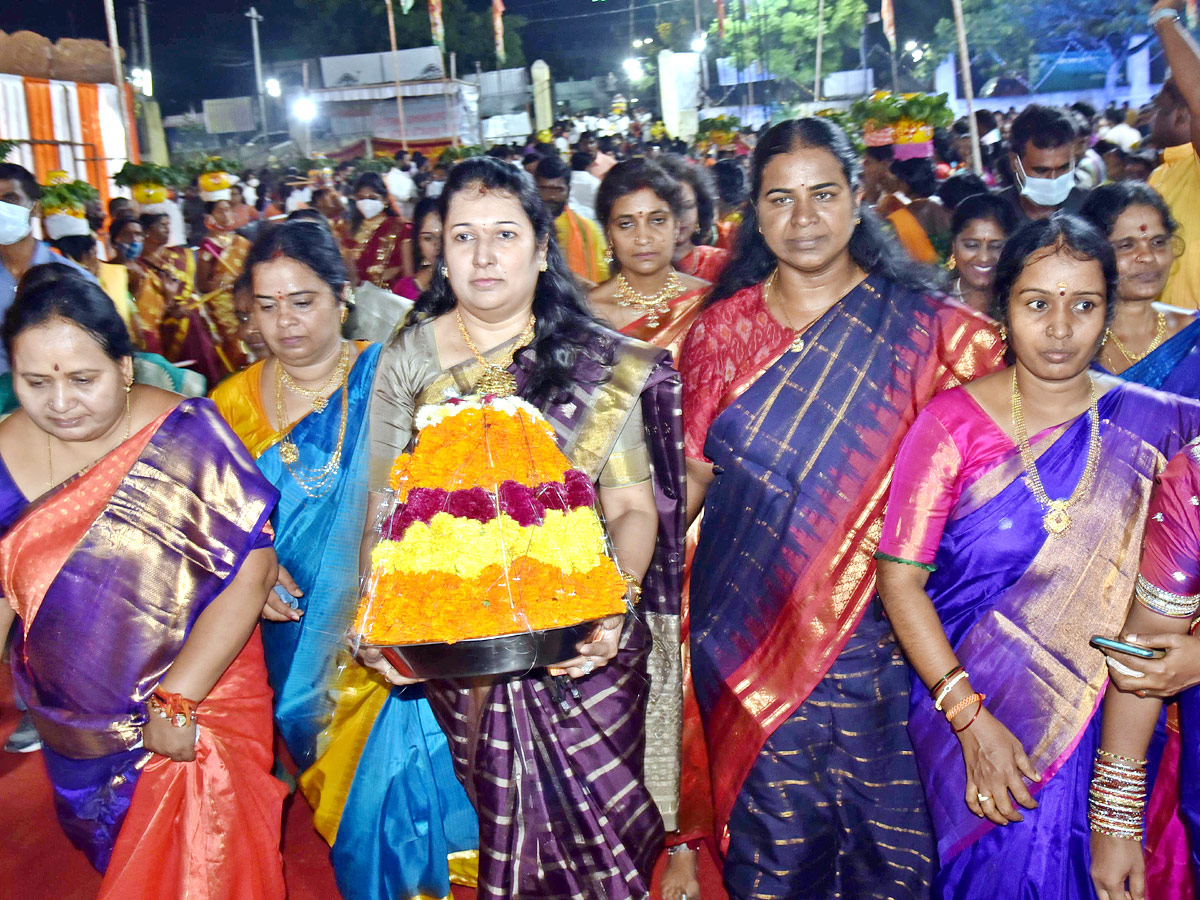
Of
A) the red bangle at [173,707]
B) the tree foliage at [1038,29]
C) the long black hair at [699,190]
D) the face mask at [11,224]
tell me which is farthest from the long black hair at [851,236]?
the tree foliage at [1038,29]

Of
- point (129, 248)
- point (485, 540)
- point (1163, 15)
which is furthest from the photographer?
point (129, 248)

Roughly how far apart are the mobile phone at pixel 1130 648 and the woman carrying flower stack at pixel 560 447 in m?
0.98

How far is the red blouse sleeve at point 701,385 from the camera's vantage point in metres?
2.81

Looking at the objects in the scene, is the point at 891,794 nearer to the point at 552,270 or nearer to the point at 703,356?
the point at 703,356

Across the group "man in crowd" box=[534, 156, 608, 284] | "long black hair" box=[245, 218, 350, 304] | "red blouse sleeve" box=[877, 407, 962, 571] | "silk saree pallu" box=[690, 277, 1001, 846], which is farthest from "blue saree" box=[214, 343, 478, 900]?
"man in crowd" box=[534, 156, 608, 284]

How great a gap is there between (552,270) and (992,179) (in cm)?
947

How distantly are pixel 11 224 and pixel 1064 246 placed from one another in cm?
516

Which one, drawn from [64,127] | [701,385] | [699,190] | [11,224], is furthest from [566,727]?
[64,127]

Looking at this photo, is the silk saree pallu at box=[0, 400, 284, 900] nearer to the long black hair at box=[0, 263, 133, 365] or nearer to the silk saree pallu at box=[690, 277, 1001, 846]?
the long black hair at box=[0, 263, 133, 365]

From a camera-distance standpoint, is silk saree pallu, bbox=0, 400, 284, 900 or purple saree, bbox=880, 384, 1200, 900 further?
silk saree pallu, bbox=0, 400, 284, 900

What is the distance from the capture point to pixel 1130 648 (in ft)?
6.43

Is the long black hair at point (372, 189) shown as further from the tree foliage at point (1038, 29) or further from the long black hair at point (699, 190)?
the tree foliage at point (1038, 29)

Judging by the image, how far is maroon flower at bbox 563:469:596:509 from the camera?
209cm

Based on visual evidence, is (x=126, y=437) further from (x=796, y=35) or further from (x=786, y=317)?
(x=796, y=35)
